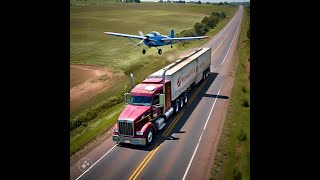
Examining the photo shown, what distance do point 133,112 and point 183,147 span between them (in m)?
4.06

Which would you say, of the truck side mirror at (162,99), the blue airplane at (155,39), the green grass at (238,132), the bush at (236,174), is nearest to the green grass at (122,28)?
the blue airplane at (155,39)

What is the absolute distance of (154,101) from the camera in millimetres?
18734

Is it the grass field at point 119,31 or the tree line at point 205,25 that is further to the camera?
the tree line at point 205,25

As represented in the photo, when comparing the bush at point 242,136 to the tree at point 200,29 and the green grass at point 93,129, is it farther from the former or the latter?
the green grass at point 93,129

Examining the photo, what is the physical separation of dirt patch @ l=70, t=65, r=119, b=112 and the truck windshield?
1.95 meters

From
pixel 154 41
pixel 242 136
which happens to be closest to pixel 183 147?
pixel 242 136

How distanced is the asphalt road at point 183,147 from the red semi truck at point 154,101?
59 cm

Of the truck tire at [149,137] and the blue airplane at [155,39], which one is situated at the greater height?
the blue airplane at [155,39]

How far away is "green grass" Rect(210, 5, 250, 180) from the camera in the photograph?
42.9ft

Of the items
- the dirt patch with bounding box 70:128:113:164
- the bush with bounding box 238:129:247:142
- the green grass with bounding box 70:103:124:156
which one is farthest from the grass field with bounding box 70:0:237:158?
the bush with bounding box 238:129:247:142

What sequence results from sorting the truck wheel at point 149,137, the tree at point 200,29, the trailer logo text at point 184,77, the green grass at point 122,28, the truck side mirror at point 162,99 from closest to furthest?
the green grass at point 122,28
the truck wheel at point 149,137
the tree at point 200,29
the truck side mirror at point 162,99
the trailer logo text at point 184,77

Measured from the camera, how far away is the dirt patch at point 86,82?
15.4 metres
